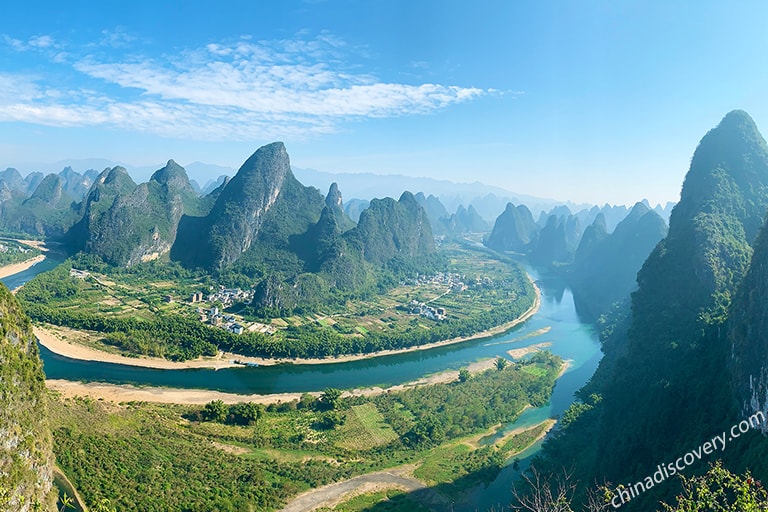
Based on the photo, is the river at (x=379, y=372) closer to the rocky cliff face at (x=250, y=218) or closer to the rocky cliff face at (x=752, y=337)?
the rocky cliff face at (x=752, y=337)

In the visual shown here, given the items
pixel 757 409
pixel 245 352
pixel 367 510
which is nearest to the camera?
pixel 757 409

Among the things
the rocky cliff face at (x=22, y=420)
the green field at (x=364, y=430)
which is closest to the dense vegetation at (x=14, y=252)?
the rocky cliff face at (x=22, y=420)

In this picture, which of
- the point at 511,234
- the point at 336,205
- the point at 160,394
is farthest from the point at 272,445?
the point at 511,234

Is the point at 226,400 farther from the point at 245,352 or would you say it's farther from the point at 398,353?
the point at 398,353

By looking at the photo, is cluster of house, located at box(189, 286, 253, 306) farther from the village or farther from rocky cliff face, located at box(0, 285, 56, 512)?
rocky cliff face, located at box(0, 285, 56, 512)

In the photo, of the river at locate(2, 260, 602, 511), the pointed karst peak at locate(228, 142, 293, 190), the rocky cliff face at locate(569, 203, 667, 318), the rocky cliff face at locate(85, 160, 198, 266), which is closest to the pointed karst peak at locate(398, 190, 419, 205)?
the pointed karst peak at locate(228, 142, 293, 190)

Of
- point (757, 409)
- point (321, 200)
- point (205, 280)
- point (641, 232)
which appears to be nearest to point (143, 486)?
point (757, 409)
